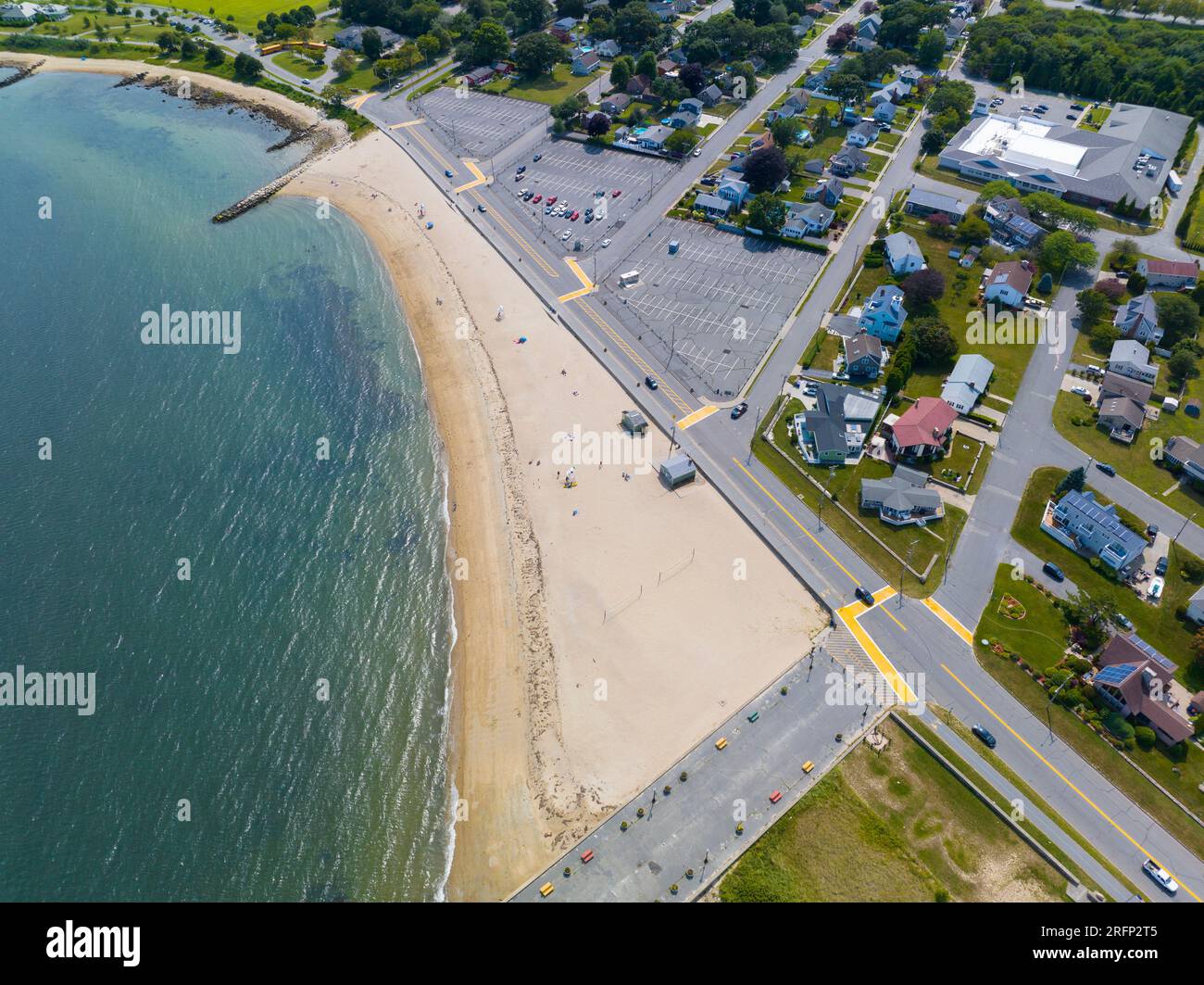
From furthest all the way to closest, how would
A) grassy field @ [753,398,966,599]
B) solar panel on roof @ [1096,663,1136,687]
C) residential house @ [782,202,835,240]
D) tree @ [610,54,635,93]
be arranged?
tree @ [610,54,635,93] → residential house @ [782,202,835,240] → grassy field @ [753,398,966,599] → solar panel on roof @ [1096,663,1136,687]

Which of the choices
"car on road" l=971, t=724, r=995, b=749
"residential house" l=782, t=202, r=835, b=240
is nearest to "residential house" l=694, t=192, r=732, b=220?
"residential house" l=782, t=202, r=835, b=240

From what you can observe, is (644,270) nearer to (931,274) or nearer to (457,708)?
(931,274)

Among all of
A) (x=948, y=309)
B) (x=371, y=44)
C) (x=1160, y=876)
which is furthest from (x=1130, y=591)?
(x=371, y=44)

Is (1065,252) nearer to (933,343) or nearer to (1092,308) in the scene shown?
(1092,308)

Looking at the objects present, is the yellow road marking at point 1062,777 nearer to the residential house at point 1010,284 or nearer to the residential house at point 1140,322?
the residential house at point 1010,284

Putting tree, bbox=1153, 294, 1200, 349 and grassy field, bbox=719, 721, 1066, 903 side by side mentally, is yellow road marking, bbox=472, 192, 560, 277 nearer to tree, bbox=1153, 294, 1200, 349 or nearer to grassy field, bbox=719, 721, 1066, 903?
Answer: grassy field, bbox=719, 721, 1066, 903

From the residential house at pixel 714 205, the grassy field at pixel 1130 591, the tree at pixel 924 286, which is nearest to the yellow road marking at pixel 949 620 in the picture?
the grassy field at pixel 1130 591
